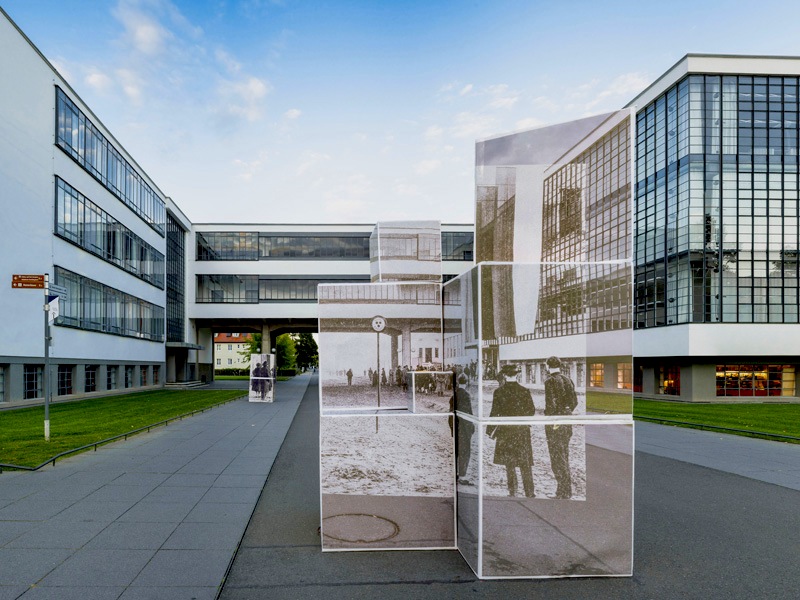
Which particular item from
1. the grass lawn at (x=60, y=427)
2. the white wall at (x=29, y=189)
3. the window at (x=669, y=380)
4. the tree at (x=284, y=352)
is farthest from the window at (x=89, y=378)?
the tree at (x=284, y=352)

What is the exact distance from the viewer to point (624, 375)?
17.0 feet

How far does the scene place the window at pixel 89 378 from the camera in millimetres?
33844

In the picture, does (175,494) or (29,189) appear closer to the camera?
(175,494)

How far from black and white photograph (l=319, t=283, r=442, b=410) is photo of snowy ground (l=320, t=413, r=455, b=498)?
0.23 metres

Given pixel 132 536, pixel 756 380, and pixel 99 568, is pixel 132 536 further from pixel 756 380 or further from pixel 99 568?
pixel 756 380

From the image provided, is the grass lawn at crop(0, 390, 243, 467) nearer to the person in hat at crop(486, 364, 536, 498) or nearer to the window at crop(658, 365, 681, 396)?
the person in hat at crop(486, 364, 536, 498)

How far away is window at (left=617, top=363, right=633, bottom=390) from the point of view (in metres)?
5.14

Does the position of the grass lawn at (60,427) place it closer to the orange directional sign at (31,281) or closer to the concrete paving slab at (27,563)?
the orange directional sign at (31,281)

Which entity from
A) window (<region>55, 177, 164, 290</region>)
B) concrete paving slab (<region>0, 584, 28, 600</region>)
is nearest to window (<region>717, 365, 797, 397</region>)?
window (<region>55, 177, 164, 290</region>)

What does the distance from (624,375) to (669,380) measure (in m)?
41.0

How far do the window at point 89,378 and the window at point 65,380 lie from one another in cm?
146

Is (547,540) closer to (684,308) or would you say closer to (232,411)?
(232,411)

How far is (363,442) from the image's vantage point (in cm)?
604

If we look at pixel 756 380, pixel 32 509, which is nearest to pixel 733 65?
pixel 756 380
